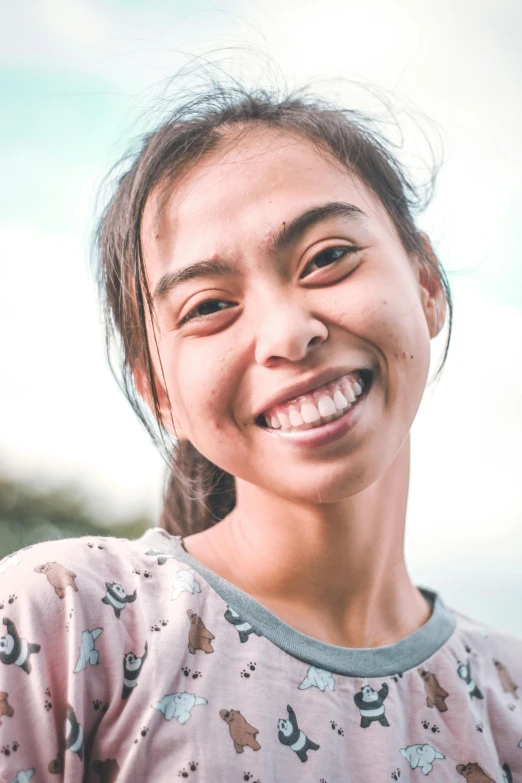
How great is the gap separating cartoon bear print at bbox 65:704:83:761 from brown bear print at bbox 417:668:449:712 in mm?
812

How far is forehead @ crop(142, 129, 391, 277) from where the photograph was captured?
1.74m

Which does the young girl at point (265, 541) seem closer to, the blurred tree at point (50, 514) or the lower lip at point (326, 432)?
the lower lip at point (326, 432)

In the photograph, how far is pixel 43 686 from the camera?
142cm

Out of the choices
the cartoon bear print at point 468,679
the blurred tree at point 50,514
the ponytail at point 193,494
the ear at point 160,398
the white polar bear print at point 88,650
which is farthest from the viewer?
the blurred tree at point 50,514

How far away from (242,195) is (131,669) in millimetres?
1004

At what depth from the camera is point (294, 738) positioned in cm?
159

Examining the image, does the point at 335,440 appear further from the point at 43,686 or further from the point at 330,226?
the point at 43,686

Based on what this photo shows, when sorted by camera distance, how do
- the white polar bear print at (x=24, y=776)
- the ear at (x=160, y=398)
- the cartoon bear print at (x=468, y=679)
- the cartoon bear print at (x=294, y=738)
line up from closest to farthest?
1. the white polar bear print at (x=24, y=776)
2. the cartoon bear print at (x=294, y=738)
3. the cartoon bear print at (x=468, y=679)
4. the ear at (x=160, y=398)

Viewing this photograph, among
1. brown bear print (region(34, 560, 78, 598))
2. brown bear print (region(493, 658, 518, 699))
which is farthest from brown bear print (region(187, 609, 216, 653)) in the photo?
brown bear print (region(493, 658, 518, 699))

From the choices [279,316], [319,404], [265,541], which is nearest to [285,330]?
[279,316]

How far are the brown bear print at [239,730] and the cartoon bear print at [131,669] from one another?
174 millimetres

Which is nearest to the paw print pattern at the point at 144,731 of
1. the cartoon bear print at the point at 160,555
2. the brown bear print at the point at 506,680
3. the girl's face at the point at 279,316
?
the cartoon bear print at the point at 160,555

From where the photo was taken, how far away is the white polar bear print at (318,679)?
1.69 metres

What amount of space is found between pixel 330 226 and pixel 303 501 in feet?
2.00
